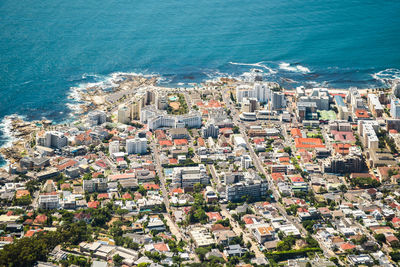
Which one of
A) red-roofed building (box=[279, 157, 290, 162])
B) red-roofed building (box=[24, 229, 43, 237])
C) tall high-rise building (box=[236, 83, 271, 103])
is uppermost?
tall high-rise building (box=[236, 83, 271, 103])

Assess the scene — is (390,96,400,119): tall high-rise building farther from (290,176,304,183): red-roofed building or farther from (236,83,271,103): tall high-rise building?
(290,176,304,183): red-roofed building

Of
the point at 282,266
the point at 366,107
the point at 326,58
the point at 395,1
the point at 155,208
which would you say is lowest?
the point at 282,266

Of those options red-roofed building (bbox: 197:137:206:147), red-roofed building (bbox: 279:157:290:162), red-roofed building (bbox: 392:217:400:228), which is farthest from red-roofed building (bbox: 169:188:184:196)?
red-roofed building (bbox: 392:217:400:228)

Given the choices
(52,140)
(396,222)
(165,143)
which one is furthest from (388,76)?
(52,140)

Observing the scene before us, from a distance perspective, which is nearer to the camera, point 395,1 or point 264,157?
point 264,157

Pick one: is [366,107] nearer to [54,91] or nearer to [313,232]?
[313,232]

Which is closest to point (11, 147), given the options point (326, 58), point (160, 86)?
point (160, 86)

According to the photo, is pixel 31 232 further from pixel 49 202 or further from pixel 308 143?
pixel 308 143

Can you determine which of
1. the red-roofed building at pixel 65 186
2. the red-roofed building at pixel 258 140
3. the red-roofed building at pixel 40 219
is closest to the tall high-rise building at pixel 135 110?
the red-roofed building at pixel 258 140
